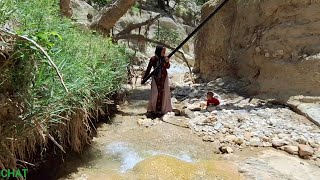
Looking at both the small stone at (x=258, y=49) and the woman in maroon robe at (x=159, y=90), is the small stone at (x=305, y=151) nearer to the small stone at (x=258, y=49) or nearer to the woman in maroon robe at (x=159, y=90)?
the woman in maroon robe at (x=159, y=90)

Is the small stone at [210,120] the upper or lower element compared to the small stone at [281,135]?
upper

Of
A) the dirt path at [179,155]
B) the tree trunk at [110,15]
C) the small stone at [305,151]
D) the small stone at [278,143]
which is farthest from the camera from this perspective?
the tree trunk at [110,15]

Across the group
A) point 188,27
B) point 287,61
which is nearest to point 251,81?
point 287,61

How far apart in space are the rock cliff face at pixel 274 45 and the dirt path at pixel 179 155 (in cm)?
82

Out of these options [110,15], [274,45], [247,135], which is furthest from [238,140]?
[110,15]

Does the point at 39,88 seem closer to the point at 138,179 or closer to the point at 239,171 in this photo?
the point at 138,179

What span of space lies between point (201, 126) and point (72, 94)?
251cm

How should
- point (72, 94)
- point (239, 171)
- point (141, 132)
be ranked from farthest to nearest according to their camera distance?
point (141, 132), point (239, 171), point (72, 94)

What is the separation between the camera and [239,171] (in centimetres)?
369

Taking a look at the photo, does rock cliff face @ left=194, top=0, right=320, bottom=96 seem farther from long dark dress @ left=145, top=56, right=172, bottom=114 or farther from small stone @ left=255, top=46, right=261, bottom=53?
long dark dress @ left=145, top=56, right=172, bottom=114

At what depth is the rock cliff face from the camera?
592cm

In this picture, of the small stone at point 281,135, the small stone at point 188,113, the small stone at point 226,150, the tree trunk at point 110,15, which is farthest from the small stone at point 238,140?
the tree trunk at point 110,15

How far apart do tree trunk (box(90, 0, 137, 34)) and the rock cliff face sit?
2.65m

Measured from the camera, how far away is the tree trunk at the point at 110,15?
761 centimetres
